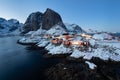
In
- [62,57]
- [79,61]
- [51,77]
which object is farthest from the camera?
[62,57]

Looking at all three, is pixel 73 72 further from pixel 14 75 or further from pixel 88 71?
pixel 14 75

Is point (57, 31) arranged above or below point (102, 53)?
above

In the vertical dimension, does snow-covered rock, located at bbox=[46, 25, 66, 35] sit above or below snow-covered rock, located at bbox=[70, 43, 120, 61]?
above

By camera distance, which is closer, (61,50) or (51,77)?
(51,77)

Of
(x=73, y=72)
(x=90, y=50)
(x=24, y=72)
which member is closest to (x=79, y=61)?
(x=90, y=50)

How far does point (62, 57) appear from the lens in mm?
48656

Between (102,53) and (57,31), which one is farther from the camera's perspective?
(57,31)

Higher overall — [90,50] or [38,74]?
[90,50]

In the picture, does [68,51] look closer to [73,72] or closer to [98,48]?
[98,48]

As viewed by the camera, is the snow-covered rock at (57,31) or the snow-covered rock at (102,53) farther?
the snow-covered rock at (57,31)

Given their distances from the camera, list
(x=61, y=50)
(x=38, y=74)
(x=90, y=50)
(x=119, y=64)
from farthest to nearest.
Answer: (x=61, y=50), (x=90, y=50), (x=119, y=64), (x=38, y=74)

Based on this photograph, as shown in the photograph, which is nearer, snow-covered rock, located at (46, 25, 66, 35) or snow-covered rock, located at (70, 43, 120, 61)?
Result: snow-covered rock, located at (70, 43, 120, 61)

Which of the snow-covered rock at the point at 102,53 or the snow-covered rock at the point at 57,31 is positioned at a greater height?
the snow-covered rock at the point at 57,31

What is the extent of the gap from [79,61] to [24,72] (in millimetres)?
19620
